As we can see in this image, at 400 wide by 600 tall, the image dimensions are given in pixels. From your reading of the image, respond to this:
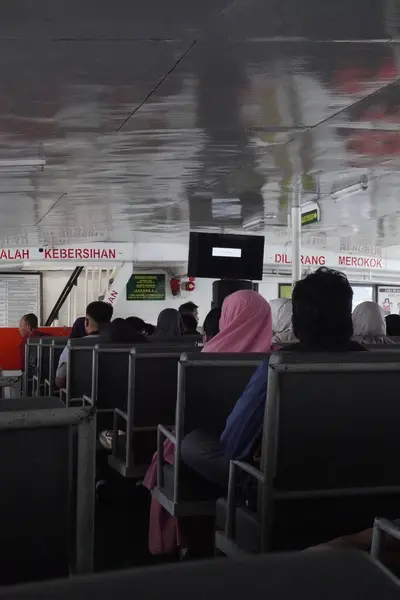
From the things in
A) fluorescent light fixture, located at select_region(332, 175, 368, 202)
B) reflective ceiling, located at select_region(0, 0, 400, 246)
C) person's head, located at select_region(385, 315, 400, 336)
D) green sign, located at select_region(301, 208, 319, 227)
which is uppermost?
reflective ceiling, located at select_region(0, 0, 400, 246)

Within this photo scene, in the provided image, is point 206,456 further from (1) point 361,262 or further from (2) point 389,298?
(2) point 389,298

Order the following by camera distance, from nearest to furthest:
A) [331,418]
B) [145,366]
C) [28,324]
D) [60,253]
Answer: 1. [331,418]
2. [145,366]
3. [28,324]
4. [60,253]

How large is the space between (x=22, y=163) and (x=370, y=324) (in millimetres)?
3914

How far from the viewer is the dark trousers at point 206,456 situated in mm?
2945

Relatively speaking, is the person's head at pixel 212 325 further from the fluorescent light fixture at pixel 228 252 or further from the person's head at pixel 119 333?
the fluorescent light fixture at pixel 228 252

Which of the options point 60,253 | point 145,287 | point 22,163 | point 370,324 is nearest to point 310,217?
point 22,163

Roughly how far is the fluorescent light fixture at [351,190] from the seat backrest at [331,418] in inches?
240

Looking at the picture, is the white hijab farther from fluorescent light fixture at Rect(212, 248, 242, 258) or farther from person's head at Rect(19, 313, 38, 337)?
person's head at Rect(19, 313, 38, 337)

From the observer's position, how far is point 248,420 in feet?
8.86

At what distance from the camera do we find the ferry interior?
1.50m

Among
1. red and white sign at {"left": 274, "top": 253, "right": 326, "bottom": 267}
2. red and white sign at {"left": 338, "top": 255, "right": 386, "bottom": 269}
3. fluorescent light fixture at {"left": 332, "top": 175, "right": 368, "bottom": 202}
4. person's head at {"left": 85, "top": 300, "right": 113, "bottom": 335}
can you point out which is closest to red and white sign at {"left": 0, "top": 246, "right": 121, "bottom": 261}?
red and white sign at {"left": 274, "top": 253, "right": 326, "bottom": 267}

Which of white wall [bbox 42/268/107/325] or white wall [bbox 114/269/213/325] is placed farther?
white wall [bbox 114/269/213/325]

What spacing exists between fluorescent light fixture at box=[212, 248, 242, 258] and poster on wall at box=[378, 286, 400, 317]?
27.1 ft

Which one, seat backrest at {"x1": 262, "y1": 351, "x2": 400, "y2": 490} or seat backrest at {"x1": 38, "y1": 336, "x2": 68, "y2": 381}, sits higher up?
seat backrest at {"x1": 262, "y1": 351, "x2": 400, "y2": 490}
